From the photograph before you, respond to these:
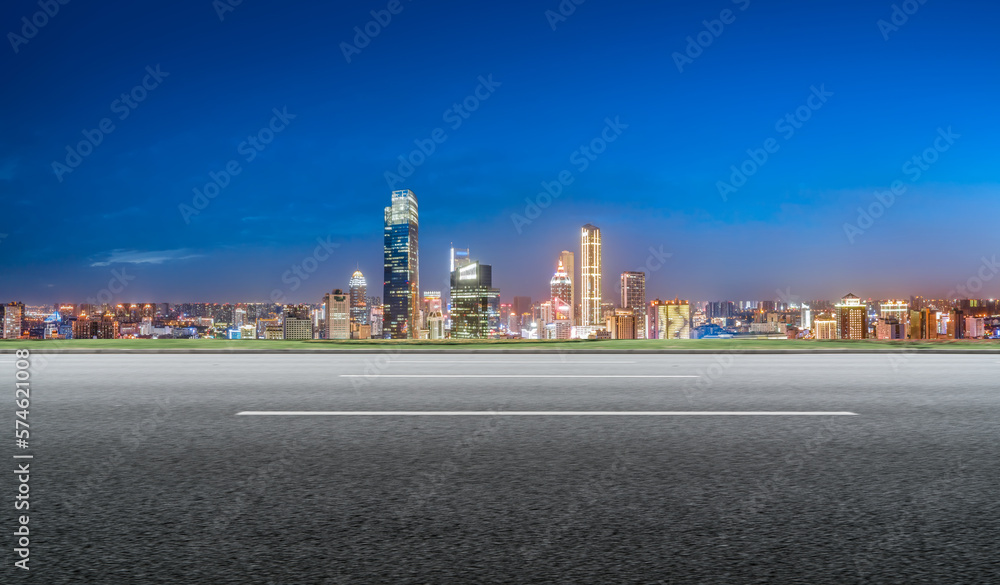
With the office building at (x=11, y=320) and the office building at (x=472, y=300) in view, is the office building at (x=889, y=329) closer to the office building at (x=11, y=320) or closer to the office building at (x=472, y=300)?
the office building at (x=11, y=320)

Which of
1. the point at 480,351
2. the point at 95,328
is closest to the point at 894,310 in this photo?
the point at 480,351

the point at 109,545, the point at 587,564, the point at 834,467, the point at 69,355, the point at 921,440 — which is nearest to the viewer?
the point at 587,564

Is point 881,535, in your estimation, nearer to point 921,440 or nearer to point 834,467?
point 834,467

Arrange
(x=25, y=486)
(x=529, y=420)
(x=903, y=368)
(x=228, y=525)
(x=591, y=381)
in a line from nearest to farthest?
(x=228, y=525)
(x=25, y=486)
(x=529, y=420)
(x=591, y=381)
(x=903, y=368)

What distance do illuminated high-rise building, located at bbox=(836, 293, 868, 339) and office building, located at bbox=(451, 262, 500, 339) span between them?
108 meters

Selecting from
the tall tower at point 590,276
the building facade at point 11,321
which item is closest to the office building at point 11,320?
the building facade at point 11,321

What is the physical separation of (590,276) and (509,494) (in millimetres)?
175420

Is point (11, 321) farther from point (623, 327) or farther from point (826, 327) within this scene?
point (826, 327)

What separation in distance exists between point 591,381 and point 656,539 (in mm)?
7663

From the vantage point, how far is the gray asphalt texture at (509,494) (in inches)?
116

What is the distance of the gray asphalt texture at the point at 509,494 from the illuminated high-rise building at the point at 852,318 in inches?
874

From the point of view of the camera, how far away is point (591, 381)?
35.7 feet

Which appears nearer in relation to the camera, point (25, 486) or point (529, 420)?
point (25, 486)

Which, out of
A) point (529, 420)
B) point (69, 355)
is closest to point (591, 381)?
point (529, 420)
